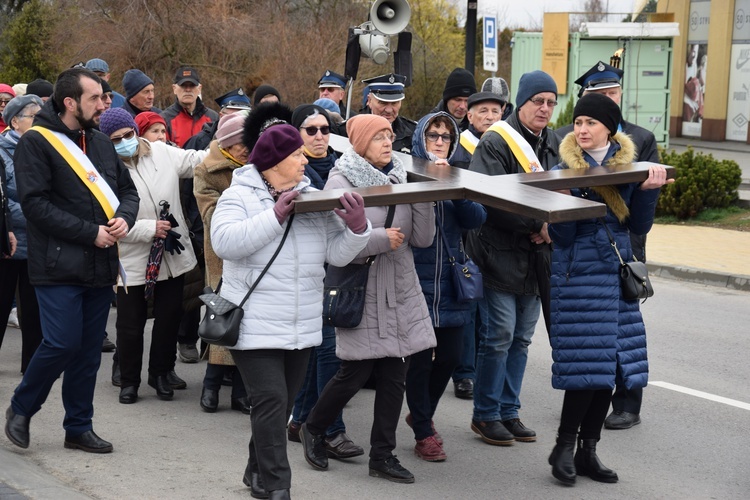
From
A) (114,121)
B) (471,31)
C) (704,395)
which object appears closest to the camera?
(114,121)

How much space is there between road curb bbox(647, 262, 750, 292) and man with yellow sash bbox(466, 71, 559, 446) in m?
6.12

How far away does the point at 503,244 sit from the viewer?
6363mm

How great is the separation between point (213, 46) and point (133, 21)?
161 centimetres

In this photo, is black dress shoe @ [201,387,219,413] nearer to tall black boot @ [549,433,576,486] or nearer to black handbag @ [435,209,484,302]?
black handbag @ [435,209,484,302]

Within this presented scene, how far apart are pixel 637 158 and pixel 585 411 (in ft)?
6.54

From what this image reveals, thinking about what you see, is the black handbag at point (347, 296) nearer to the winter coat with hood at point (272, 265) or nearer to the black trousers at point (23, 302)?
the winter coat with hood at point (272, 265)

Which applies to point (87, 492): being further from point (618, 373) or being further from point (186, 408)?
point (618, 373)

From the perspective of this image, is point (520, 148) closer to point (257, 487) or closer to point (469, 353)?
point (469, 353)

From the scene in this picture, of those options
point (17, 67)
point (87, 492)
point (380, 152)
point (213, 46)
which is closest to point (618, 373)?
point (380, 152)

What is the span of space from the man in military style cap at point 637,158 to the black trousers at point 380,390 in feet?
5.44

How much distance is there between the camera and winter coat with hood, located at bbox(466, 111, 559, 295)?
6.29m

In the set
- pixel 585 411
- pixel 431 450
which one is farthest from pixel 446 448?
pixel 585 411

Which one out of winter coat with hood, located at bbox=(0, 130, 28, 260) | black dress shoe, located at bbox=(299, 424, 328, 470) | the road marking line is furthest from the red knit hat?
the road marking line

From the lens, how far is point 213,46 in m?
21.4
